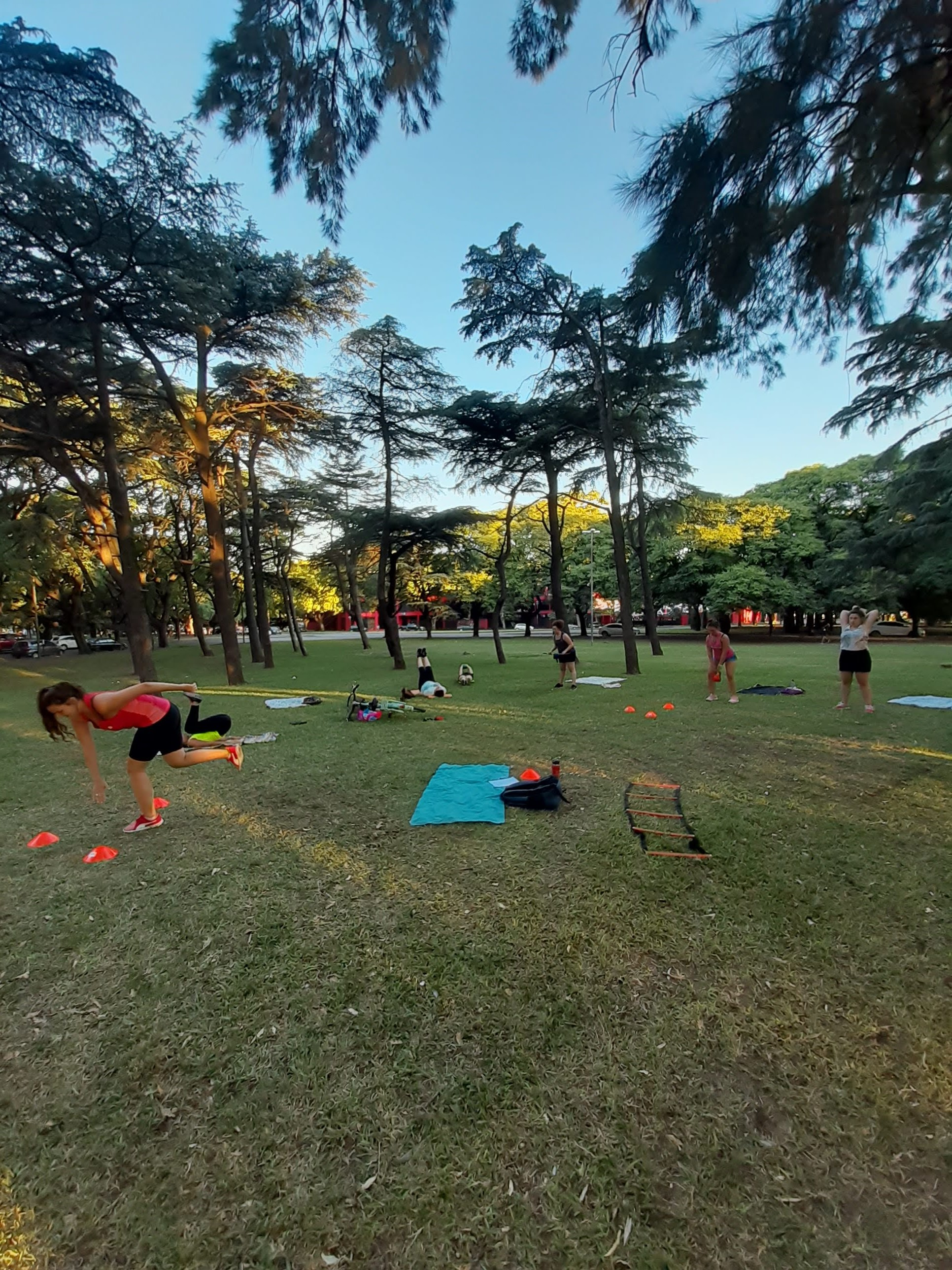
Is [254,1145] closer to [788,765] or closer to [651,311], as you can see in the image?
[651,311]

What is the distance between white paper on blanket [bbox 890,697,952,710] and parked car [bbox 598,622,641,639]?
2406 cm

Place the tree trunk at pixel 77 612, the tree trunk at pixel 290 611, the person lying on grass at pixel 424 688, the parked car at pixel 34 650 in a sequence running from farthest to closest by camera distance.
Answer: the parked car at pixel 34 650 < the tree trunk at pixel 77 612 < the tree trunk at pixel 290 611 < the person lying on grass at pixel 424 688

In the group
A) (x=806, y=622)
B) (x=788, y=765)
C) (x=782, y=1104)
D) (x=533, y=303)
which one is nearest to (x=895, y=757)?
(x=788, y=765)

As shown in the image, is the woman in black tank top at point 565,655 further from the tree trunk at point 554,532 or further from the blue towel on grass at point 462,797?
the blue towel on grass at point 462,797

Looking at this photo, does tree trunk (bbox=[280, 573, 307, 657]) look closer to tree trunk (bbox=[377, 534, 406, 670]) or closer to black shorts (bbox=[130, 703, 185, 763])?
tree trunk (bbox=[377, 534, 406, 670])

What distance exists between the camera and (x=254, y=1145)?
6.34ft

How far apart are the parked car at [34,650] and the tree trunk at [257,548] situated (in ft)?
57.0

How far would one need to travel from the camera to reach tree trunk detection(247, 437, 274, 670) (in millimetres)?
18984

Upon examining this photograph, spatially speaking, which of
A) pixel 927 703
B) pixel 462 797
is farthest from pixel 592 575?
pixel 462 797

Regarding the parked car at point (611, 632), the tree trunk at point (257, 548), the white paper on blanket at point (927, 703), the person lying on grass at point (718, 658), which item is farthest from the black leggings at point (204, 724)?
the parked car at point (611, 632)

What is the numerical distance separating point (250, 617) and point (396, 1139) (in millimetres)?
19924

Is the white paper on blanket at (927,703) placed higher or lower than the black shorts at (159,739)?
lower

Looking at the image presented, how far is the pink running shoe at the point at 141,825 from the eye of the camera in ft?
15.5

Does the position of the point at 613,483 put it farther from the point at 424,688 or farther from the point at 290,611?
the point at 290,611
